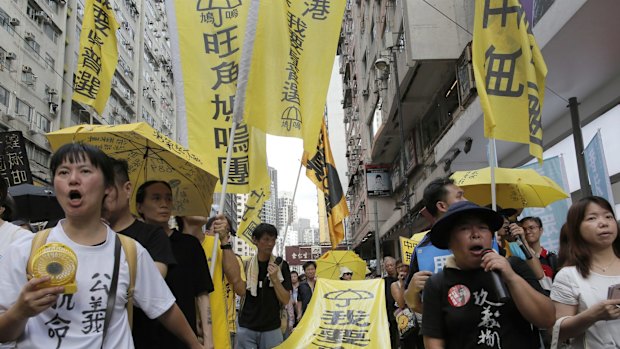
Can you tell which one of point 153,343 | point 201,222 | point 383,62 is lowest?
point 153,343

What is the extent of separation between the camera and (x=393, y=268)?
29.4ft

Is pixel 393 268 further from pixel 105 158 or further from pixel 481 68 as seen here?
pixel 105 158

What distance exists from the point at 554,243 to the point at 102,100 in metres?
6.73

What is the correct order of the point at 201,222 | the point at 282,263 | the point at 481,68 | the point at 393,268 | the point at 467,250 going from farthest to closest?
1. the point at 393,268
2. the point at 282,263
3. the point at 201,222
4. the point at 481,68
5. the point at 467,250

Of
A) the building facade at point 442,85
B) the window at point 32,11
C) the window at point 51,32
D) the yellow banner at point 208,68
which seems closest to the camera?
the yellow banner at point 208,68

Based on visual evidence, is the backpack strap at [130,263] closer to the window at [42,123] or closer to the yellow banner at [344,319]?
the yellow banner at [344,319]

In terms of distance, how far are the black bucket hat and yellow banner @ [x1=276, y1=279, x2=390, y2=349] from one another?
10.6 feet

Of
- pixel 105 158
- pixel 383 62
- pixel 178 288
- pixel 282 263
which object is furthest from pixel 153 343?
pixel 383 62

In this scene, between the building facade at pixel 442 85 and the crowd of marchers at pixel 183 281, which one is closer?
the crowd of marchers at pixel 183 281

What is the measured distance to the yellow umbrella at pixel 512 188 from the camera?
5496mm

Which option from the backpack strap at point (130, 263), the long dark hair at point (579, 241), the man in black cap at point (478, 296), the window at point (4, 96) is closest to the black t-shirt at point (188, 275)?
the backpack strap at point (130, 263)

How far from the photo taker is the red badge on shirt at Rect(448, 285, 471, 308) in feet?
8.33

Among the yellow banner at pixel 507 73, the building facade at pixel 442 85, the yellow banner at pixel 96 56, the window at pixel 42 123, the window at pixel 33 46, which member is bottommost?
the yellow banner at pixel 507 73

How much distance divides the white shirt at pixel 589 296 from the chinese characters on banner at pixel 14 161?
27.6ft
